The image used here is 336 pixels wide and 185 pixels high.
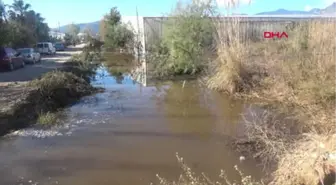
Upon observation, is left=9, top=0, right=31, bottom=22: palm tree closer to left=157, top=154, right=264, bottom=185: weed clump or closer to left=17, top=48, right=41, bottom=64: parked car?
left=17, top=48, right=41, bottom=64: parked car

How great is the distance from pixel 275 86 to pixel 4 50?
14.7 metres

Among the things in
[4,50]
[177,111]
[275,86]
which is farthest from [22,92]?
[4,50]

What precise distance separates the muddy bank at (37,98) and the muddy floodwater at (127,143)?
0.48 metres

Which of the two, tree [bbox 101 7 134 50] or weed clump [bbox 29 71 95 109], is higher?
tree [bbox 101 7 134 50]

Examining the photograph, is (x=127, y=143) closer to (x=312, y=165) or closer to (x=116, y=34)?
(x=312, y=165)

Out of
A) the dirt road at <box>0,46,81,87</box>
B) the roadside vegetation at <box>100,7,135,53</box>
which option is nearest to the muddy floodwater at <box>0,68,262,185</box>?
the dirt road at <box>0,46,81,87</box>

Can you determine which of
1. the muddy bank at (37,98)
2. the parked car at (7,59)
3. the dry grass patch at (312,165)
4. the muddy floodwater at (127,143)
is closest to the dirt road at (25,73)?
the parked car at (7,59)

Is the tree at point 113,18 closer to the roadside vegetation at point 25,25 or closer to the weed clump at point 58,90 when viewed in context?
the roadside vegetation at point 25,25

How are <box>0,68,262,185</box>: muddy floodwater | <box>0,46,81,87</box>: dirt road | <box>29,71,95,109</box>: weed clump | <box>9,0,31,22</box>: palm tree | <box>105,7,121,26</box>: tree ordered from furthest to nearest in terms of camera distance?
1. <box>9,0,31,22</box>: palm tree
2. <box>105,7,121,26</box>: tree
3. <box>0,46,81,87</box>: dirt road
4. <box>29,71,95,109</box>: weed clump
5. <box>0,68,262,185</box>: muddy floodwater

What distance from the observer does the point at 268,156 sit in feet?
19.1

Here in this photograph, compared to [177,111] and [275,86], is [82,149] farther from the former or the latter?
[275,86]

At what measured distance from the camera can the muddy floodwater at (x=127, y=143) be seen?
5.55m

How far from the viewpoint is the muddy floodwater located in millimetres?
5555

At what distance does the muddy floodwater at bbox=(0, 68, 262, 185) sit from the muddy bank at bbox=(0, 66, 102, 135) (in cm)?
48
